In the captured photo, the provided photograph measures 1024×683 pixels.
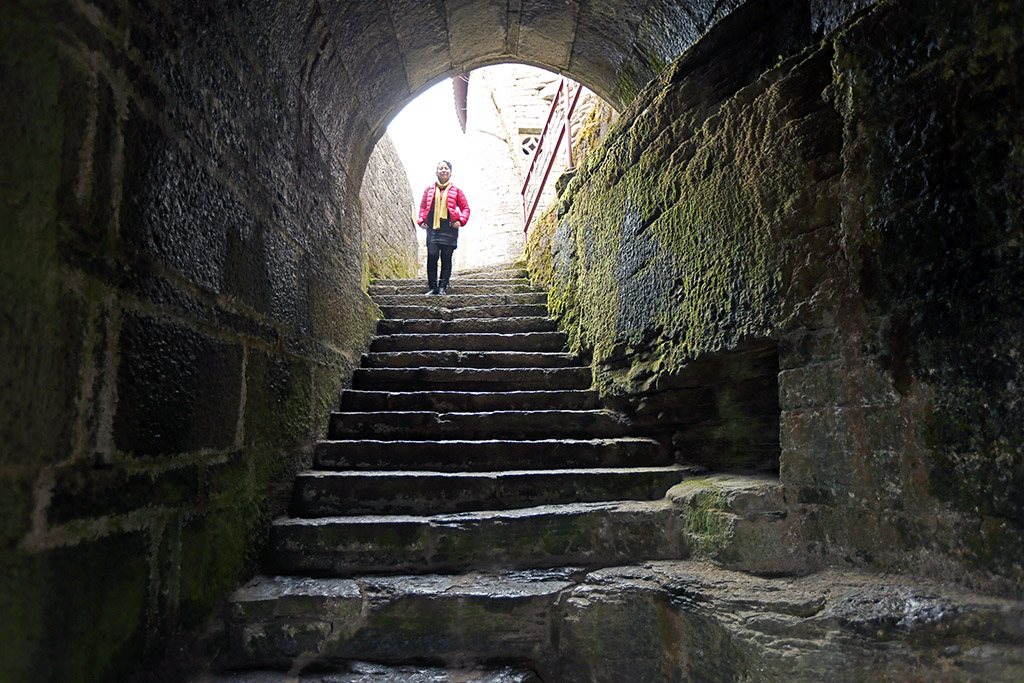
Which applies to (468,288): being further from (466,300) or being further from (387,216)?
(387,216)

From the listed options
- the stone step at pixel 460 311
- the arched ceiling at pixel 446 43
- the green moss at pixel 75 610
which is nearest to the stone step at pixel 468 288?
the stone step at pixel 460 311

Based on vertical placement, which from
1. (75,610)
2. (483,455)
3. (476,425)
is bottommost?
(75,610)

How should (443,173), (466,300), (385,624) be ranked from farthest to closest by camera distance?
(443,173) < (466,300) < (385,624)

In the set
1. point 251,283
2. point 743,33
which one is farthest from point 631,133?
point 251,283

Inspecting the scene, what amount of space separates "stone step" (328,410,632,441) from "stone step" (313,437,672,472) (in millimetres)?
232

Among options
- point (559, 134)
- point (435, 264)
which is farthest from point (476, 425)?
point (559, 134)

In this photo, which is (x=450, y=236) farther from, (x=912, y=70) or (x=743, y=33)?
(x=912, y=70)

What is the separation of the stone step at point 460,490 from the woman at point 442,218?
125 inches

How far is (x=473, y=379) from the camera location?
3.44m

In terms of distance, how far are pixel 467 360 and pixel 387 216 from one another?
171 inches

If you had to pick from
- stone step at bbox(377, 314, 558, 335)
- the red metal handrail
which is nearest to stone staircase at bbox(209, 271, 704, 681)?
stone step at bbox(377, 314, 558, 335)

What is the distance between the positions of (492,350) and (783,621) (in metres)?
2.61

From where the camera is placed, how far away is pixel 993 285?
1432 millimetres

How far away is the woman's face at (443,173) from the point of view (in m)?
5.66
